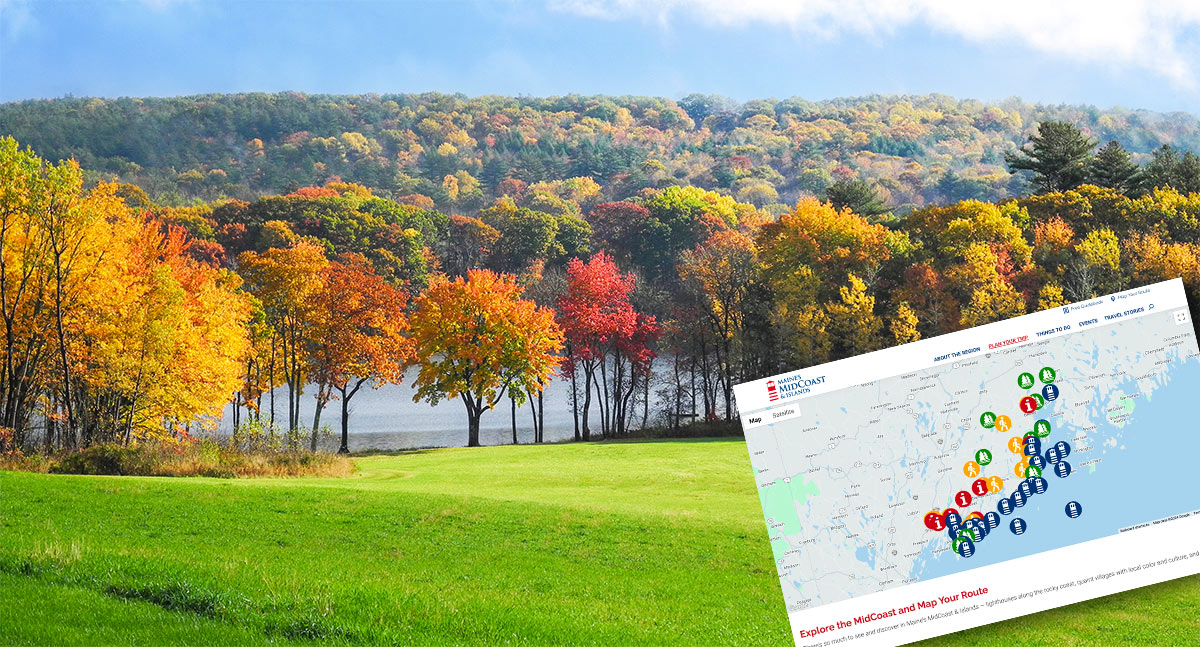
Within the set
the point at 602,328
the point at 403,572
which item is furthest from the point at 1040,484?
the point at 602,328

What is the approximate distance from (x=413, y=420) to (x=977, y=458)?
64692 mm

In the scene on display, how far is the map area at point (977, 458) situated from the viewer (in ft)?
26.3

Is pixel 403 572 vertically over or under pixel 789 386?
under

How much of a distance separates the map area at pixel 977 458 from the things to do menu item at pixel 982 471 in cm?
1

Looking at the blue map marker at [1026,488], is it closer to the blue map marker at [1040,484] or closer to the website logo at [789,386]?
the blue map marker at [1040,484]

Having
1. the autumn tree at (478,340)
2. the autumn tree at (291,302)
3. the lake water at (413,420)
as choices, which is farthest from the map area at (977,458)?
the lake water at (413,420)

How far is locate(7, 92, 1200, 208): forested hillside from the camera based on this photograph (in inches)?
4259

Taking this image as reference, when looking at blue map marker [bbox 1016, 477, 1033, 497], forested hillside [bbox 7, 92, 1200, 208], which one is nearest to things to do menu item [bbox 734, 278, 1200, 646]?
blue map marker [bbox 1016, 477, 1033, 497]

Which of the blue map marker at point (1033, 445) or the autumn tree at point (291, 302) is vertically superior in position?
the autumn tree at point (291, 302)

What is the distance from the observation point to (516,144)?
132 m

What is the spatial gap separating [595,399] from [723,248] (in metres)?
16.2

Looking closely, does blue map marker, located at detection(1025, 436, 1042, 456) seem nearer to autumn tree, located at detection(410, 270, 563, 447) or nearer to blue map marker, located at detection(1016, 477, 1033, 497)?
blue map marker, located at detection(1016, 477, 1033, 497)

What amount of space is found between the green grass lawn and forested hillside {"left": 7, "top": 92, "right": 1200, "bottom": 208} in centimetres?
8456

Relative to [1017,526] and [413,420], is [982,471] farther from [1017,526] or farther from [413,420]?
[413,420]
